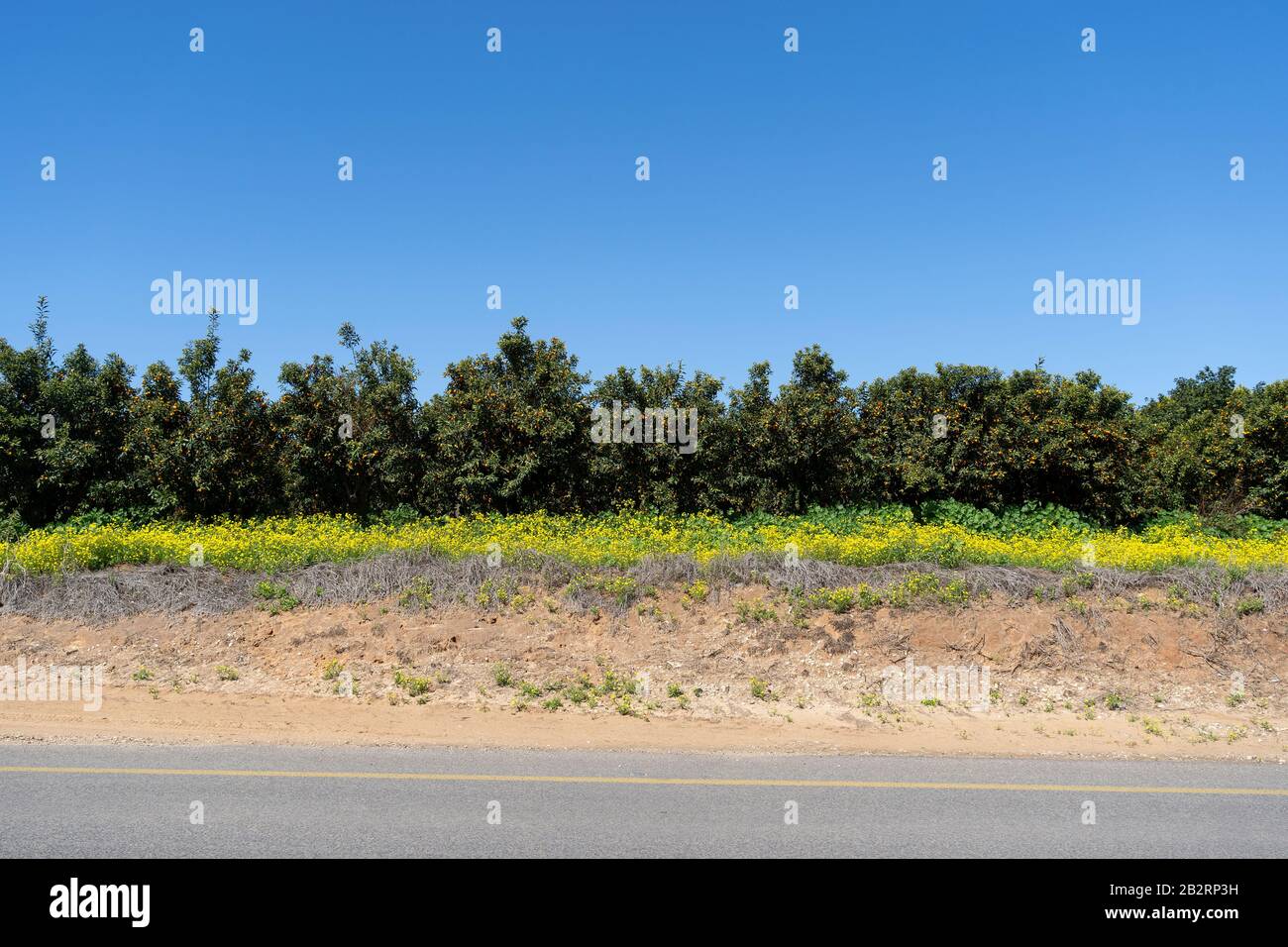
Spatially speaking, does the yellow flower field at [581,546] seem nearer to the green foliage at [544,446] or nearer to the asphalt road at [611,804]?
the green foliage at [544,446]

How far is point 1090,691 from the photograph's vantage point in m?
10.5

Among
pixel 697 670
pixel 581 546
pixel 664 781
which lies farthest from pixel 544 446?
pixel 664 781

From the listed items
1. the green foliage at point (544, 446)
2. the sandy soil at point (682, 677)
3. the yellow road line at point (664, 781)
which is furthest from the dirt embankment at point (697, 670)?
the green foliage at point (544, 446)

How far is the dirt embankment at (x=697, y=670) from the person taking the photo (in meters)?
9.16

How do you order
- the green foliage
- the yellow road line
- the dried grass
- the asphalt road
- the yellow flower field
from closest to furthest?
the asphalt road → the yellow road line → the dried grass → the yellow flower field → the green foliage

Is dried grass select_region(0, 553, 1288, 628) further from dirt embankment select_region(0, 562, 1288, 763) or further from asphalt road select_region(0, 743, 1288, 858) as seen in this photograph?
asphalt road select_region(0, 743, 1288, 858)

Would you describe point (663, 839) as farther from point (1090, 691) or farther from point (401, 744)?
point (1090, 691)

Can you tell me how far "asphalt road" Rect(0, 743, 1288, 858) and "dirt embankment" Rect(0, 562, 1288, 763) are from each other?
90 centimetres

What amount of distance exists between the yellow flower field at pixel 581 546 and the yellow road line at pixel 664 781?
21.2 ft

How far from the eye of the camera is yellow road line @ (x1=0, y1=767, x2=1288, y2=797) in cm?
695

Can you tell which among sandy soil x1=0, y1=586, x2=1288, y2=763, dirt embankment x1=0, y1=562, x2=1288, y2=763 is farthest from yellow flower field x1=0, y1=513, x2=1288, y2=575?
sandy soil x1=0, y1=586, x2=1288, y2=763

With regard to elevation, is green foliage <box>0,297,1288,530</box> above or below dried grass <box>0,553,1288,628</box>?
above

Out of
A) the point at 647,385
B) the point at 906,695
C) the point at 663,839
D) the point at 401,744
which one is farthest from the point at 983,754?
the point at 647,385

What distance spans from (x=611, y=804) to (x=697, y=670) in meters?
4.92
